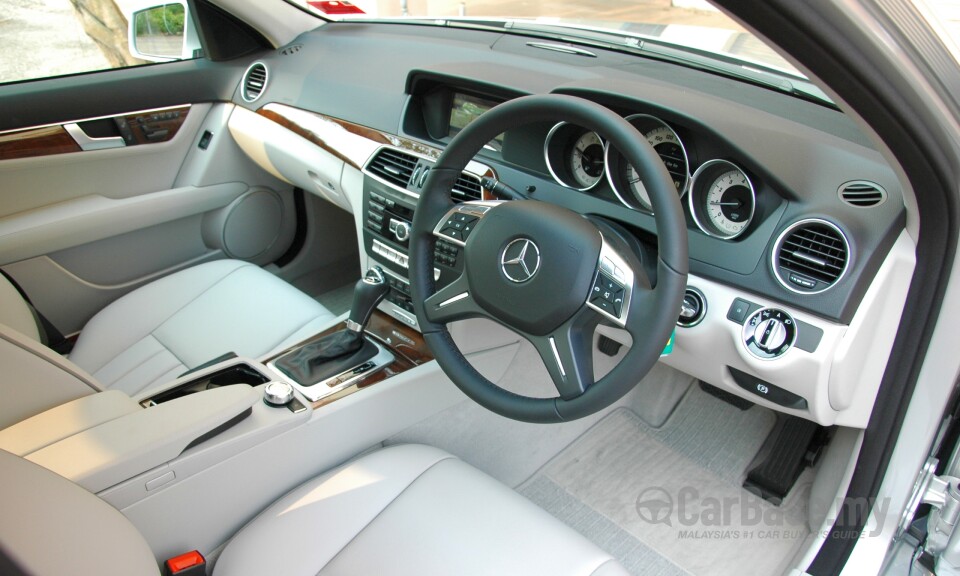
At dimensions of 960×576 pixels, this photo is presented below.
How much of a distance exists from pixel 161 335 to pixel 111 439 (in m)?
0.77

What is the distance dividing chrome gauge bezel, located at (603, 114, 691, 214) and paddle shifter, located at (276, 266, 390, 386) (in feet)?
2.04

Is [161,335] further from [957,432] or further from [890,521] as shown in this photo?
[957,432]

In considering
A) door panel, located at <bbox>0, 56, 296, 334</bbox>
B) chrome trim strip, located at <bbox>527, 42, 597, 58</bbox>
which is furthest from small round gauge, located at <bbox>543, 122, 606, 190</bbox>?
door panel, located at <bbox>0, 56, 296, 334</bbox>

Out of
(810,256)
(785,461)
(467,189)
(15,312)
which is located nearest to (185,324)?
(15,312)

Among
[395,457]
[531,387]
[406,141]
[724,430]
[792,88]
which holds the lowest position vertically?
[724,430]

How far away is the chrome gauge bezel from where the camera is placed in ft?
4.23

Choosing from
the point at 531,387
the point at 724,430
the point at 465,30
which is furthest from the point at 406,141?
the point at 724,430

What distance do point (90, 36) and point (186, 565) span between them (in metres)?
1.74

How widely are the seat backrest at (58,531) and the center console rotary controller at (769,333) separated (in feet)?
3.26

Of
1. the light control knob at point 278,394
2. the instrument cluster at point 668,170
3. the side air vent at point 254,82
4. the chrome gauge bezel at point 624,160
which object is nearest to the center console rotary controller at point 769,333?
the instrument cluster at point 668,170

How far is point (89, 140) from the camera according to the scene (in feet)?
6.75

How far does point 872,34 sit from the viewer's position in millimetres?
651

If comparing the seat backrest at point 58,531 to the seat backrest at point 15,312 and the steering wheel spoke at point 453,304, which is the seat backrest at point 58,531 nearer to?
the steering wheel spoke at point 453,304

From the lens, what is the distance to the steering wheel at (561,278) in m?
1.03
